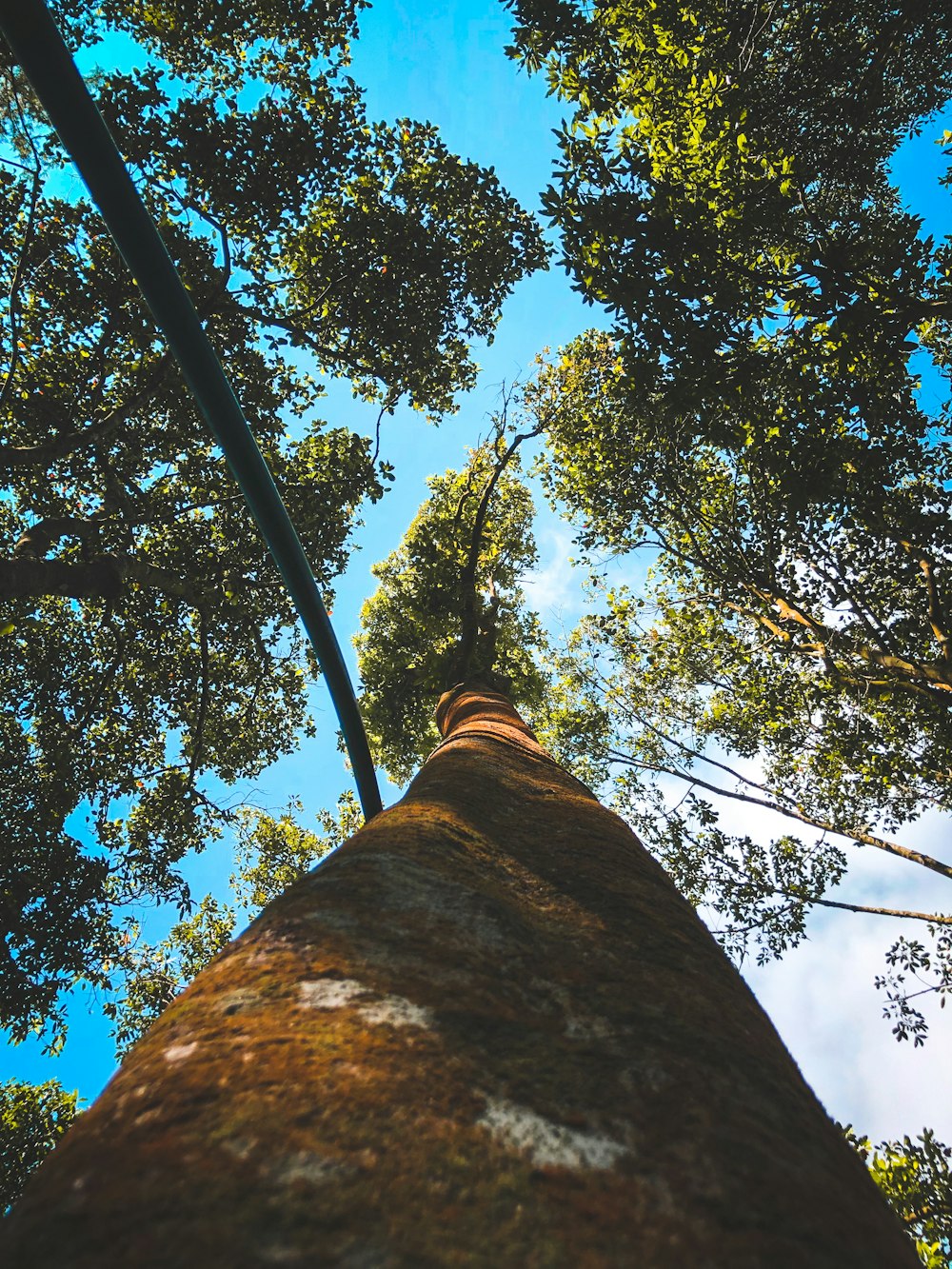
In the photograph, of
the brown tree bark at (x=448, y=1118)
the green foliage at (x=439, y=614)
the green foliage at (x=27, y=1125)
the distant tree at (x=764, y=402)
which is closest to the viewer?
the brown tree bark at (x=448, y=1118)

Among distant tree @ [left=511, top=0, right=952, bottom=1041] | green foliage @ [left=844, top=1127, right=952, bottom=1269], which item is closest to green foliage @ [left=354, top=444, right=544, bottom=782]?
distant tree @ [left=511, top=0, right=952, bottom=1041]

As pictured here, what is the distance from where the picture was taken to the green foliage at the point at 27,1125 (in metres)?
7.22

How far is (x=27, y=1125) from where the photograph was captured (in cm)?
835

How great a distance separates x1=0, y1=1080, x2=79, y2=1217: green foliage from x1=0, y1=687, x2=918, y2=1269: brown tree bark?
29.2 feet

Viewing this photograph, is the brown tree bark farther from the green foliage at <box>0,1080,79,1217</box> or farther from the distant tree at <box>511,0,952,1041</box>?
the green foliage at <box>0,1080,79,1217</box>

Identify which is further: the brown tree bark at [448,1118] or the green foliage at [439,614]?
the green foliage at [439,614]

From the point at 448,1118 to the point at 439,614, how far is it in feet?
33.8

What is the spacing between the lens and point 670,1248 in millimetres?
629

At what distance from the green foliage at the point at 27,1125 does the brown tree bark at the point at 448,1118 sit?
351 inches

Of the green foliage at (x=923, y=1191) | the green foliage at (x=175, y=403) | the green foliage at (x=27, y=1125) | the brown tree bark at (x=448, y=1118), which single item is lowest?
the green foliage at (x=923, y=1191)

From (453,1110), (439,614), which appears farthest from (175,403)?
(453,1110)

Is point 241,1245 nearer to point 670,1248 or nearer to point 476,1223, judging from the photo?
point 476,1223

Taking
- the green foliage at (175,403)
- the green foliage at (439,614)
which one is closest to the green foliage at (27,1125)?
the green foliage at (175,403)

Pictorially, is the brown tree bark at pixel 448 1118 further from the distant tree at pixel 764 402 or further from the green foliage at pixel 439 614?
the green foliage at pixel 439 614
